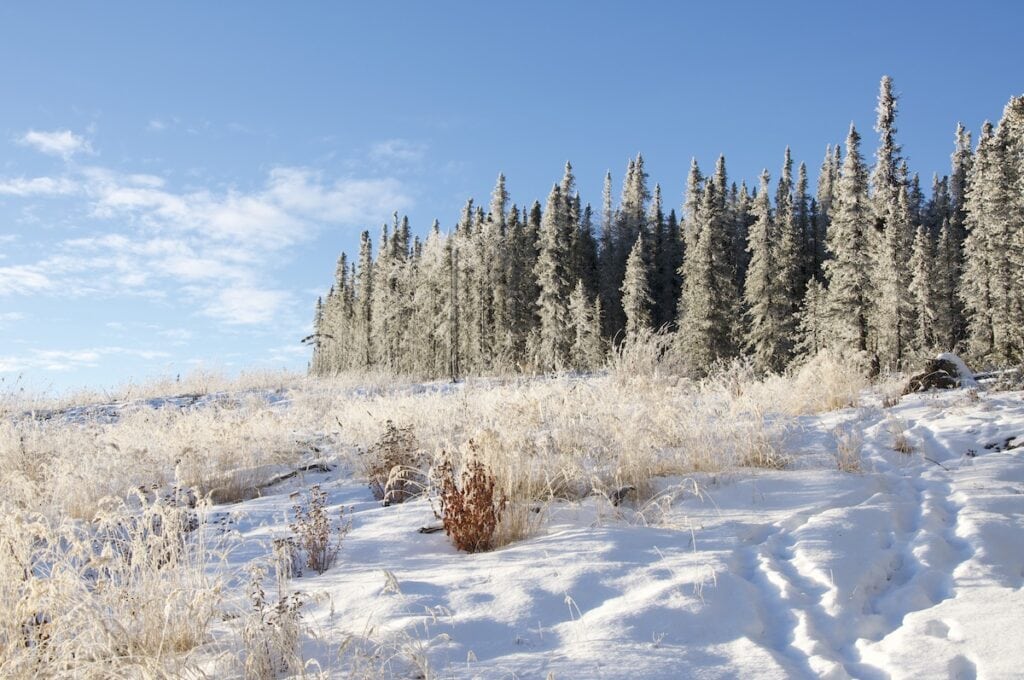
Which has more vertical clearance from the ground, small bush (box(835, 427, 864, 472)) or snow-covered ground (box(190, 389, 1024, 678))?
small bush (box(835, 427, 864, 472))

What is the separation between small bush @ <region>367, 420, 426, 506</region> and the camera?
5.66m

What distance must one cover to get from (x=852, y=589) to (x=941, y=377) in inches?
275

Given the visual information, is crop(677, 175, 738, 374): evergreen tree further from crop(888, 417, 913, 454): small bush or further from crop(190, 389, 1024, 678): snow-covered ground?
crop(190, 389, 1024, 678): snow-covered ground

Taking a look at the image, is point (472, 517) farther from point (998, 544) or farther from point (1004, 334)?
point (1004, 334)

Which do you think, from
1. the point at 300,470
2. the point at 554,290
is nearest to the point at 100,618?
the point at 300,470

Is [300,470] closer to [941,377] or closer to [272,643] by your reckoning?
[272,643]

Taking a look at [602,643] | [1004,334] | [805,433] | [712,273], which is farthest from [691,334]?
[602,643]

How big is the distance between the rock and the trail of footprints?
4.93m

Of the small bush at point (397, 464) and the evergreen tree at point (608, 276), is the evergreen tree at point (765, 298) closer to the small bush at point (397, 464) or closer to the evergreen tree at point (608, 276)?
the evergreen tree at point (608, 276)

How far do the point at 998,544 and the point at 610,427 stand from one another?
2871mm

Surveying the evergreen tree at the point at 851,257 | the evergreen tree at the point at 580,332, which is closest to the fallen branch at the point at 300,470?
the evergreen tree at the point at 851,257

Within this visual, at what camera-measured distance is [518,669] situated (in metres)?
2.39

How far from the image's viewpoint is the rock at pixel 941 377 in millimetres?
8727

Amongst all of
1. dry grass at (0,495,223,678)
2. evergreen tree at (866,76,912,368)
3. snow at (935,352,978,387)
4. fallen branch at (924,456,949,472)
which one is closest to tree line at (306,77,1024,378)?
evergreen tree at (866,76,912,368)
